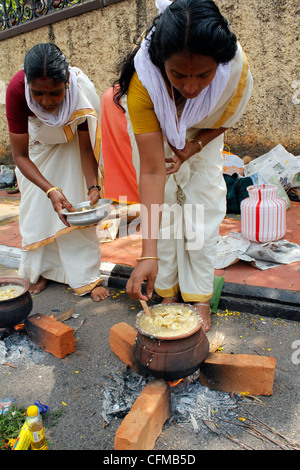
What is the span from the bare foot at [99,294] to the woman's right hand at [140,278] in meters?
1.56

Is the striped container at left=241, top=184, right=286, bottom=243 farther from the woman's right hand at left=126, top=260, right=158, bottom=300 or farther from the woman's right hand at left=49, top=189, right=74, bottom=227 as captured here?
the woman's right hand at left=126, top=260, right=158, bottom=300

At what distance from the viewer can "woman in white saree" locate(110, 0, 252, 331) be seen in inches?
64.3

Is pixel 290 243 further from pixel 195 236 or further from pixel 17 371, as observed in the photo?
pixel 17 371

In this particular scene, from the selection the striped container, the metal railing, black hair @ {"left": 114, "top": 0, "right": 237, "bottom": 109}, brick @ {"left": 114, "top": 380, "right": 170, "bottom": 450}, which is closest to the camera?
black hair @ {"left": 114, "top": 0, "right": 237, "bottom": 109}

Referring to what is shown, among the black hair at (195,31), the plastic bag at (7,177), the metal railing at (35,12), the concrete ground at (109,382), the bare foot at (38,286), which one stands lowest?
the concrete ground at (109,382)

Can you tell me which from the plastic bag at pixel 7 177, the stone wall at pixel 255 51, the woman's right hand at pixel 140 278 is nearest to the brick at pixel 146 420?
the woman's right hand at pixel 140 278

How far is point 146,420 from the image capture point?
1.81 m

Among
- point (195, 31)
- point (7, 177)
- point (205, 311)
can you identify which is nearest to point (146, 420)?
point (205, 311)

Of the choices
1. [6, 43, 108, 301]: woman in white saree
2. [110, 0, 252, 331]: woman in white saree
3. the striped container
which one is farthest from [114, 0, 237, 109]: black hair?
the striped container

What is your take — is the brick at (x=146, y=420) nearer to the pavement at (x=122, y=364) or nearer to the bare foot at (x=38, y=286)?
the pavement at (x=122, y=364)

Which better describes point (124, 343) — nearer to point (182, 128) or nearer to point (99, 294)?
point (99, 294)

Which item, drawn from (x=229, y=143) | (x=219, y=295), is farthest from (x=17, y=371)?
(x=229, y=143)

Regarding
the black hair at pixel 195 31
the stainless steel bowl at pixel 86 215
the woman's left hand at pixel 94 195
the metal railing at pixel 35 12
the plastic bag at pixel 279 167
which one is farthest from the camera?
the metal railing at pixel 35 12

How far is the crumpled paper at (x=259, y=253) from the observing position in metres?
3.62
